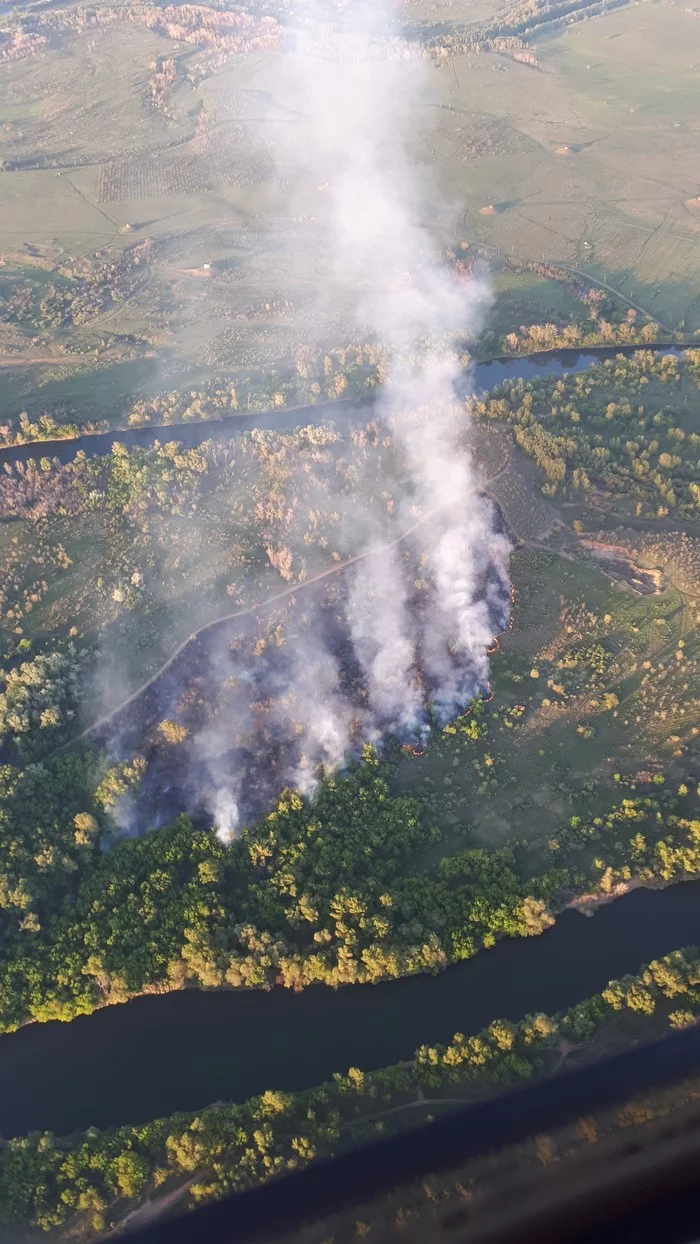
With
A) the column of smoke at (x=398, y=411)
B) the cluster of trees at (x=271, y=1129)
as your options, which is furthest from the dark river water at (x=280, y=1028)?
the column of smoke at (x=398, y=411)

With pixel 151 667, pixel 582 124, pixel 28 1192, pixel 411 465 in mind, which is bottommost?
pixel 28 1192

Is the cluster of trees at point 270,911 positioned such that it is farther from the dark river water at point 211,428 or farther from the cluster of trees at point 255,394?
the cluster of trees at point 255,394

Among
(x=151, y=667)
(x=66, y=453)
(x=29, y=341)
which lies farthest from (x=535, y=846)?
(x=29, y=341)

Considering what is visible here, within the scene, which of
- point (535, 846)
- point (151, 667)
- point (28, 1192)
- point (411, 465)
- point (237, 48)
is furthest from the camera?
point (237, 48)

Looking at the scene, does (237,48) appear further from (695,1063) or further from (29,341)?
(695,1063)

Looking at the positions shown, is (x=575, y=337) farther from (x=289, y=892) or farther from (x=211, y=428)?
(x=289, y=892)

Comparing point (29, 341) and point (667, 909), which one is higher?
point (29, 341)

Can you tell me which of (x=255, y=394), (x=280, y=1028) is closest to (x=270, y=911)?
(x=280, y=1028)
